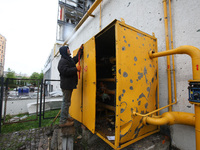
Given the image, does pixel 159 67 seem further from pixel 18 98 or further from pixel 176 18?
pixel 18 98

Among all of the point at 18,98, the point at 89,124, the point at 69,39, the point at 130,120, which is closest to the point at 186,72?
the point at 130,120

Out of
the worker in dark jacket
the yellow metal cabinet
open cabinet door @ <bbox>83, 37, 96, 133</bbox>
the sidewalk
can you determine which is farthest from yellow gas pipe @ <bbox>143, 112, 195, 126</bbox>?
the sidewalk

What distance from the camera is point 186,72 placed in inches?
63.7

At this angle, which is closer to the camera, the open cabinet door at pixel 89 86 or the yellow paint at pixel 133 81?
the yellow paint at pixel 133 81

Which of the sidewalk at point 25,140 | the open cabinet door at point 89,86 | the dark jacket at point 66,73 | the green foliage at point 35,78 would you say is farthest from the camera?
the green foliage at point 35,78

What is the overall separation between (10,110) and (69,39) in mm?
5156

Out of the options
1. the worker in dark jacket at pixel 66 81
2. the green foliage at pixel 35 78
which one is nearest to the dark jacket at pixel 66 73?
the worker in dark jacket at pixel 66 81

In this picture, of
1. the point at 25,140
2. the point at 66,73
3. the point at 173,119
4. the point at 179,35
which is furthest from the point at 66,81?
the point at 179,35

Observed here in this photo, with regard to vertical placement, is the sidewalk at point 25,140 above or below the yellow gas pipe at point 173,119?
below

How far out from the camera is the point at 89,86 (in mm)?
1953

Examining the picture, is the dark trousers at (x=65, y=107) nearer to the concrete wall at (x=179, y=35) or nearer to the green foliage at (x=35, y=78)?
the green foliage at (x=35, y=78)

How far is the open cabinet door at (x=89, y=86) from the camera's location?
5.90ft

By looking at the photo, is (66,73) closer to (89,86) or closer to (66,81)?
(66,81)

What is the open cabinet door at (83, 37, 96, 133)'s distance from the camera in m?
1.80
